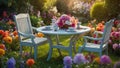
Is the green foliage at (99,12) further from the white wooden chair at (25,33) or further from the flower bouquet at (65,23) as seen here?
the flower bouquet at (65,23)

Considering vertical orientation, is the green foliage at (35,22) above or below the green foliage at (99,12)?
below

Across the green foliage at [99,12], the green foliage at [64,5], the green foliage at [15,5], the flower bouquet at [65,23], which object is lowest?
the green foliage at [64,5]

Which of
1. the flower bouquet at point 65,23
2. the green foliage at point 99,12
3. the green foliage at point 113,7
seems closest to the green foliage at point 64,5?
the green foliage at point 99,12

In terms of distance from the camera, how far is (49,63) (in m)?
6.76

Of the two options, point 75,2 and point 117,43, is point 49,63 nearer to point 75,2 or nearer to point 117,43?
point 117,43

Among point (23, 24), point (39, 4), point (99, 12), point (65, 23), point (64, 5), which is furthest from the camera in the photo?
point (64, 5)

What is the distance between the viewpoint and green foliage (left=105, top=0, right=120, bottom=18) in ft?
35.2

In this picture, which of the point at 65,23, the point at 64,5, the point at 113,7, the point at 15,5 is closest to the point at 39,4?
the point at 15,5

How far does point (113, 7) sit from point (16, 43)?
4288 millimetres

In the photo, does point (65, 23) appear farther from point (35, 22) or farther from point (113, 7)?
point (113, 7)

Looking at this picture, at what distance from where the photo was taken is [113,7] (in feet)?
35.5

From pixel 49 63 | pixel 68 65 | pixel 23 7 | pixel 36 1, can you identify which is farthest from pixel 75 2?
pixel 68 65

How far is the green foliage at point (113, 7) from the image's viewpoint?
10742 millimetres

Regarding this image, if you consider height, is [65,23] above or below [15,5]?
above
